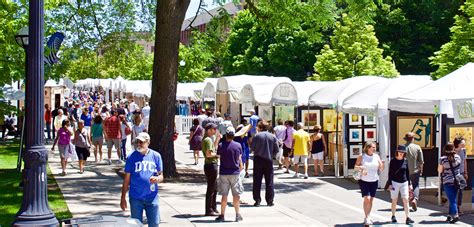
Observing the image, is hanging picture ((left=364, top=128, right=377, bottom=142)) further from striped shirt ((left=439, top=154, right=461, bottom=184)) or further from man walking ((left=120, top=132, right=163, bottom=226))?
man walking ((left=120, top=132, right=163, bottom=226))

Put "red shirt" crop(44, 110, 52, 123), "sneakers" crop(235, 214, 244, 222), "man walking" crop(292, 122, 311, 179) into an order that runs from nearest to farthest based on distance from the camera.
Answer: "sneakers" crop(235, 214, 244, 222) < "man walking" crop(292, 122, 311, 179) < "red shirt" crop(44, 110, 52, 123)

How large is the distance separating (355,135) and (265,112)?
341 inches

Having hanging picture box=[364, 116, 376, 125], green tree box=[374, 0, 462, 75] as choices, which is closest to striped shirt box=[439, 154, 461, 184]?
hanging picture box=[364, 116, 376, 125]

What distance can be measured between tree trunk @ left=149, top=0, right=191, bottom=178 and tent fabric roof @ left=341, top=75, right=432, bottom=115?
15.7 feet

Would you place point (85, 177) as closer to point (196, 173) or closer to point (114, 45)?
point (196, 173)

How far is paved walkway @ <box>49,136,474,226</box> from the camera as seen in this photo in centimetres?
1343

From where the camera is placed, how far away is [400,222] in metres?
13.5

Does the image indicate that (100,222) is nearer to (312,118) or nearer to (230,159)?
(230,159)

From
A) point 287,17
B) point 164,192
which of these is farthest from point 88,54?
point 164,192

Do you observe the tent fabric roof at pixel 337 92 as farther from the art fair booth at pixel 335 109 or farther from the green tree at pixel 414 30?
the green tree at pixel 414 30

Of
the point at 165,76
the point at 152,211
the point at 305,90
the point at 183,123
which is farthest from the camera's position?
the point at 183,123

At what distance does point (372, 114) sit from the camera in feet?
61.4

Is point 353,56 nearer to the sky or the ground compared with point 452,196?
nearer to the sky

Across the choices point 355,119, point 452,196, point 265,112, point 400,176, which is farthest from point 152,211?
point 265,112
